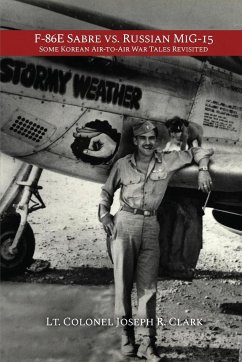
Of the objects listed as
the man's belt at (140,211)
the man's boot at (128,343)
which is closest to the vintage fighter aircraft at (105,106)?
the man's belt at (140,211)

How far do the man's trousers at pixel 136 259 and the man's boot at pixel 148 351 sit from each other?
0.18ft

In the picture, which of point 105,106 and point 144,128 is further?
point 105,106

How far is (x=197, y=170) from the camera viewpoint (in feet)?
11.3

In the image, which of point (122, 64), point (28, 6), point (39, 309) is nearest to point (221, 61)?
point (122, 64)

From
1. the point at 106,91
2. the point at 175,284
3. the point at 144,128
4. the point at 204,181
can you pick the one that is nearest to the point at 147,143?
the point at 144,128

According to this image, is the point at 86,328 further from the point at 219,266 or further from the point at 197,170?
the point at 219,266

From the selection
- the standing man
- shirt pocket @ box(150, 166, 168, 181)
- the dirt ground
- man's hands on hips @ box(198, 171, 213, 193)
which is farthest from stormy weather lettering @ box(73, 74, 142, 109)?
the dirt ground

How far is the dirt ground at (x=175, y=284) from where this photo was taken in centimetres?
327

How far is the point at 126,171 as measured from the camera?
127 inches

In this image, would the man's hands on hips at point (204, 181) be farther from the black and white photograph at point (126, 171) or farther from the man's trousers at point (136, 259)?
the man's trousers at point (136, 259)

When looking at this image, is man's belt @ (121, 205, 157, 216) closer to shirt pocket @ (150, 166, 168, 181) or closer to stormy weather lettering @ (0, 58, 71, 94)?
shirt pocket @ (150, 166, 168, 181)

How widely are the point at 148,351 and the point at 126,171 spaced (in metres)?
1.23

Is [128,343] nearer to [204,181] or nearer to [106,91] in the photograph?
[204,181]

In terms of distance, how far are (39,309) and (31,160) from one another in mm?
1252
